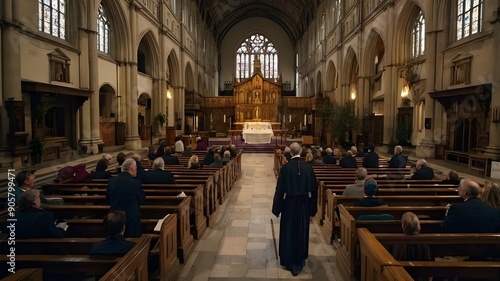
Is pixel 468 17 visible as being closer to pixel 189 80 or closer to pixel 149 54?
pixel 149 54

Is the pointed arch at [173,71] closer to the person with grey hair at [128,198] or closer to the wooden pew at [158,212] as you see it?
the wooden pew at [158,212]

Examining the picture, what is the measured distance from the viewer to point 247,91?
32.1 metres

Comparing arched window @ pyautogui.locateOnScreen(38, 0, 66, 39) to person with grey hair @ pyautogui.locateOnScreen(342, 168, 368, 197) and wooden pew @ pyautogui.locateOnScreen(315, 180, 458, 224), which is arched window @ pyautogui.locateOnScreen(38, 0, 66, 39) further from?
person with grey hair @ pyautogui.locateOnScreen(342, 168, 368, 197)

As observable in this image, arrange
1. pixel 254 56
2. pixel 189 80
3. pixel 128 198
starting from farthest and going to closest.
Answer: pixel 254 56 < pixel 189 80 < pixel 128 198

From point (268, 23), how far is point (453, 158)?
126 feet

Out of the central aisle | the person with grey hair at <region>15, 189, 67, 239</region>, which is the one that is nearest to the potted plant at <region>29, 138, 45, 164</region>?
the central aisle

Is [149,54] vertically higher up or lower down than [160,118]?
higher up

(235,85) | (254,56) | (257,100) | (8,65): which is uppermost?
(254,56)

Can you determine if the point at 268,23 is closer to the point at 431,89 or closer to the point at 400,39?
the point at 400,39

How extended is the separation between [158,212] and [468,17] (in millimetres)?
13205

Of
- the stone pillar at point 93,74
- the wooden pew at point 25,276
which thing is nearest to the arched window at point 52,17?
the stone pillar at point 93,74

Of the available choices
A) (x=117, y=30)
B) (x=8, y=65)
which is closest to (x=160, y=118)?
(x=117, y=30)

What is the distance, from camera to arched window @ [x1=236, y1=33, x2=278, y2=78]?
47.2m

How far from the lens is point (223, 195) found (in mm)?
8586
